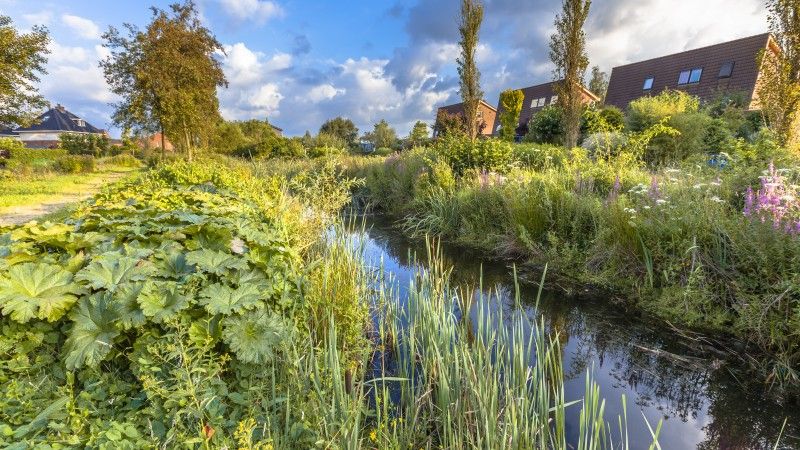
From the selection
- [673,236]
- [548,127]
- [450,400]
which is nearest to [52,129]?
[548,127]

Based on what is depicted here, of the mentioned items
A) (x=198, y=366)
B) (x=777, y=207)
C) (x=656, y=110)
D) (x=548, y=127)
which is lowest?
(x=198, y=366)

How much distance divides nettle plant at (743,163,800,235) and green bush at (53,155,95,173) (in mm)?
26750

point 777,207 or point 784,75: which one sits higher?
point 784,75

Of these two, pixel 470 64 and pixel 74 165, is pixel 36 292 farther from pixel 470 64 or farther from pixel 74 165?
pixel 74 165

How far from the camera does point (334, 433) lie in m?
1.77

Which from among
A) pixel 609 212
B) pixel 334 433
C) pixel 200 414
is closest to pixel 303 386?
pixel 334 433

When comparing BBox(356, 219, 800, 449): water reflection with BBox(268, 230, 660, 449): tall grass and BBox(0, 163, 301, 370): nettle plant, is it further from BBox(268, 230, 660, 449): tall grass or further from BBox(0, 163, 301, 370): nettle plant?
BBox(0, 163, 301, 370): nettle plant

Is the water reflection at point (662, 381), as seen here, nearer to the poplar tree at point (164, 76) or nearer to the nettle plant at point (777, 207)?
the nettle plant at point (777, 207)

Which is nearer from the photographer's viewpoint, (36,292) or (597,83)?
(36,292)

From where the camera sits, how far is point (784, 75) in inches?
275

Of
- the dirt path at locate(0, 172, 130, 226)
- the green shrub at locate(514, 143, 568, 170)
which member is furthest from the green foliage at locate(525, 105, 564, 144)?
the dirt path at locate(0, 172, 130, 226)

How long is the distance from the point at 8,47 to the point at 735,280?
17591 millimetres

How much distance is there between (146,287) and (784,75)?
33.3 ft

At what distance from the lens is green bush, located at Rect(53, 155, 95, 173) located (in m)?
20.2
